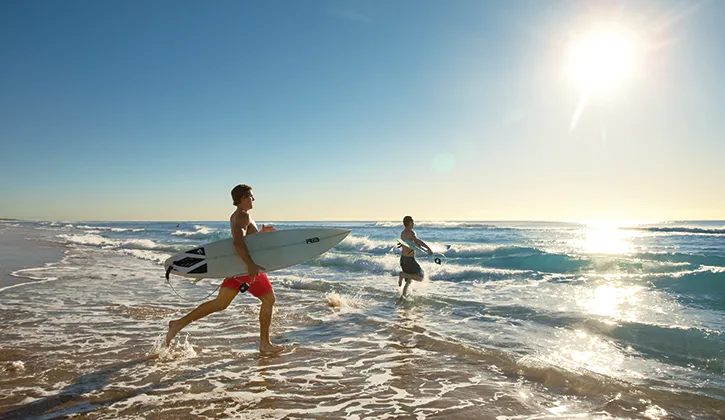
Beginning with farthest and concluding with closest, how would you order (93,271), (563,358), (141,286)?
(93,271)
(141,286)
(563,358)

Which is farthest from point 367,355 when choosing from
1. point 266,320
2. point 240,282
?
point 240,282

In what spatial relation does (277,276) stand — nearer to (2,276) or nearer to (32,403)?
(2,276)

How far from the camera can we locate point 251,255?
555 centimetres

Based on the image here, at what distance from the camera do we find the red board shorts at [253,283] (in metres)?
4.82

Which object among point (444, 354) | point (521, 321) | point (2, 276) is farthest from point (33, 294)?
point (521, 321)

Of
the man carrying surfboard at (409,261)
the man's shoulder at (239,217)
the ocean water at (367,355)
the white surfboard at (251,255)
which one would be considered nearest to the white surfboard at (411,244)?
the man carrying surfboard at (409,261)

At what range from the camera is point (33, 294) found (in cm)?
891

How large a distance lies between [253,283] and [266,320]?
516mm

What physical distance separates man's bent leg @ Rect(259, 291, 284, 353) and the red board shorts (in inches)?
2.6

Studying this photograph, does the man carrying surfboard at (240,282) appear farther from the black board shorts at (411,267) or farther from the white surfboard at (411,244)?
the black board shorts at (411,267)

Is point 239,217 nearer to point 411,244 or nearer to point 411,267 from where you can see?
point 411,244

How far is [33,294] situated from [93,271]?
187 inches

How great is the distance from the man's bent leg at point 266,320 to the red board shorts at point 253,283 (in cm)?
7

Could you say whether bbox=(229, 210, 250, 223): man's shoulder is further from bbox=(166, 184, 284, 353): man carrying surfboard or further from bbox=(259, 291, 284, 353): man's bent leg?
bbox=(259, 291, 284, 353): man's bent leg
